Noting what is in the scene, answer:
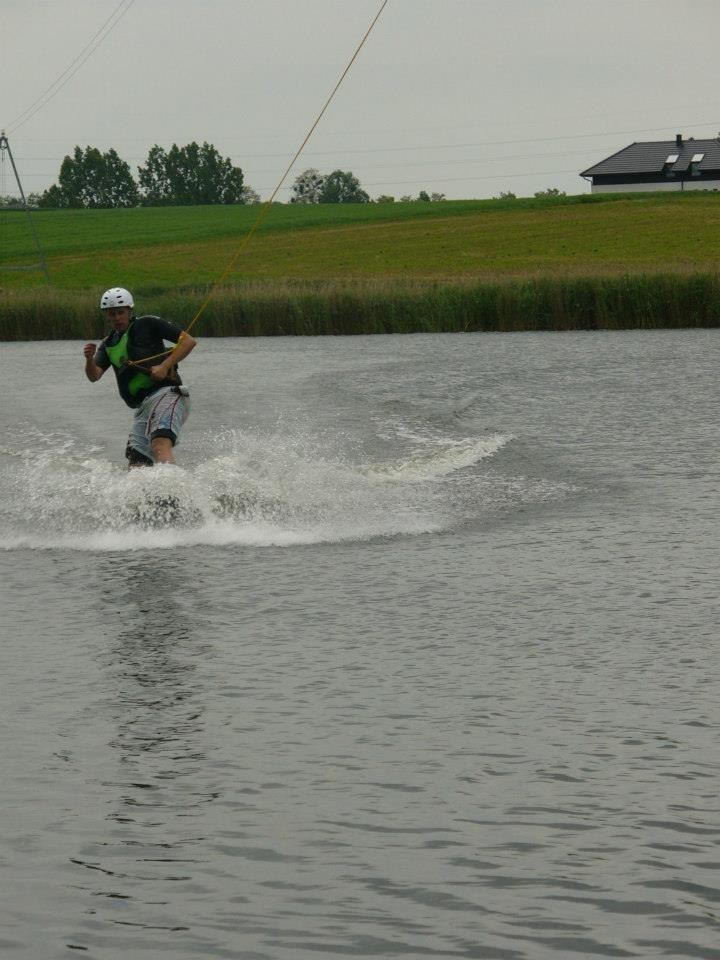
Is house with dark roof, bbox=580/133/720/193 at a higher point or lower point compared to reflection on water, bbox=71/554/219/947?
higher

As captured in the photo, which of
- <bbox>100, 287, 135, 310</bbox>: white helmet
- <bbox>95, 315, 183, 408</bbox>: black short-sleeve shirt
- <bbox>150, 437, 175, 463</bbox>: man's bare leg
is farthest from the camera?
<bbox>150, 437, 175, 463</bbox>: man's bare leg

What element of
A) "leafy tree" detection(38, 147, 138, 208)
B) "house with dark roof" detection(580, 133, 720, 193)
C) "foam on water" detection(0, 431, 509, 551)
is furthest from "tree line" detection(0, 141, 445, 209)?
"foam on water" detection(0, 431, 509, 551)

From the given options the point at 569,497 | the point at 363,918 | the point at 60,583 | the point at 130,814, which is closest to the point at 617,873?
the point at 363,918

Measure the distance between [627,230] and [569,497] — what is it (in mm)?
55937

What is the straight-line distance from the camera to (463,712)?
21.2 ft

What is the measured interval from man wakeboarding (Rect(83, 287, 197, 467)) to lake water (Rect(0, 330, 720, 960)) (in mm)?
347

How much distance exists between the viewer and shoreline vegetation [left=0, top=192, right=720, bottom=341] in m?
33.8

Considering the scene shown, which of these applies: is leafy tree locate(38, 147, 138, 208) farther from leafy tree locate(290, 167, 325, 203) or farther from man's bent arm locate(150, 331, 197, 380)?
man's bent arm locate(150, 331, 197, 380)

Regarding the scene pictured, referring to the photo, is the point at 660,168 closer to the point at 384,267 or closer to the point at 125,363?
the point at 384,267

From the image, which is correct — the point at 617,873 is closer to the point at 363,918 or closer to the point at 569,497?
the point at 363,918

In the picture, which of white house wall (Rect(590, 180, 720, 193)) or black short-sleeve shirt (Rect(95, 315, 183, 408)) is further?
white house wall (Rect(590, 180, 720, 193))

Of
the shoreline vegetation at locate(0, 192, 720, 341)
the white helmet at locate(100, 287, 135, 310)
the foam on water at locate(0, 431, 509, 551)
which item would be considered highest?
the shoreline vegetation at locate(0, 192, 720, 341)

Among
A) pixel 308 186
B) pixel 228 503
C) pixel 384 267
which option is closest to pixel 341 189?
pixel 308 186

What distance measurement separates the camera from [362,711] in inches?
257
